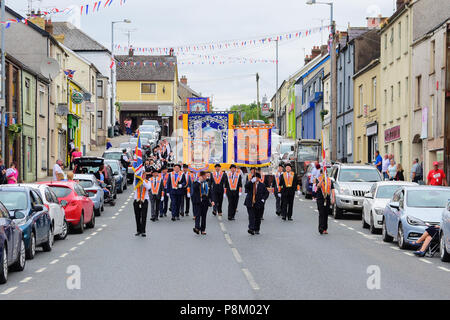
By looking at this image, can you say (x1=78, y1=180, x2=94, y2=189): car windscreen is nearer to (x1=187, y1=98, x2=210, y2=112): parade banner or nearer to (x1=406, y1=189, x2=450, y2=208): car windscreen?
(x1=406, y1=189, x2=450, y2=208): car windscreen

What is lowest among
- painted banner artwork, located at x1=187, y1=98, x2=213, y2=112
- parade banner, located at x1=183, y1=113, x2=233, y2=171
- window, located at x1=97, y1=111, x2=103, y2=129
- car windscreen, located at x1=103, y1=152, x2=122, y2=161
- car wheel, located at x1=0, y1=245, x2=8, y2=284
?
car wheel, located at x1=0, y1=245, x2=8, y2=284

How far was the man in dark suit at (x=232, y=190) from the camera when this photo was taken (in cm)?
2569

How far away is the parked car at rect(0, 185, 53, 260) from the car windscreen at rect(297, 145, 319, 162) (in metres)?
26.7

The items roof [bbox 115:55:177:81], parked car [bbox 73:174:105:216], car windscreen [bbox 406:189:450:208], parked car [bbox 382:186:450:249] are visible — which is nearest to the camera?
parked car [bbox 382:186:450:249]

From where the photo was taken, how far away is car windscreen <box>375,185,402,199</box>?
22.4m

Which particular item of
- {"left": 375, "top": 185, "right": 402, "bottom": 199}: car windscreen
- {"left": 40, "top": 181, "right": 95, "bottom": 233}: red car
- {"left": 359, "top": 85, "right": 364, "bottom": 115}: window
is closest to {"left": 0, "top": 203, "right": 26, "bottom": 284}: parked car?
{"left": 40, "top": 181, "right": 95, "bottom": 233}: red car

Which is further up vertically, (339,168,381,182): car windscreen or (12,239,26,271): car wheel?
(339,168,381,182): car windscreen

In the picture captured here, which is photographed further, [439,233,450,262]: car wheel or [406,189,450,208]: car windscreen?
[406,189,450,208]: car windscreen

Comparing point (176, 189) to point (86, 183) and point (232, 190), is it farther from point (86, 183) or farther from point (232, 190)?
point (86, 183)

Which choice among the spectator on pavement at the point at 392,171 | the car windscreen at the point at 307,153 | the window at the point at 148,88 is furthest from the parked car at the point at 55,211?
the window at the point at 148,88

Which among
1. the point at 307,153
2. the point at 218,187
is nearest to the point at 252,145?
the point at 307,153

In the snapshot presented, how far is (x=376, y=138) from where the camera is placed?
45250mm
